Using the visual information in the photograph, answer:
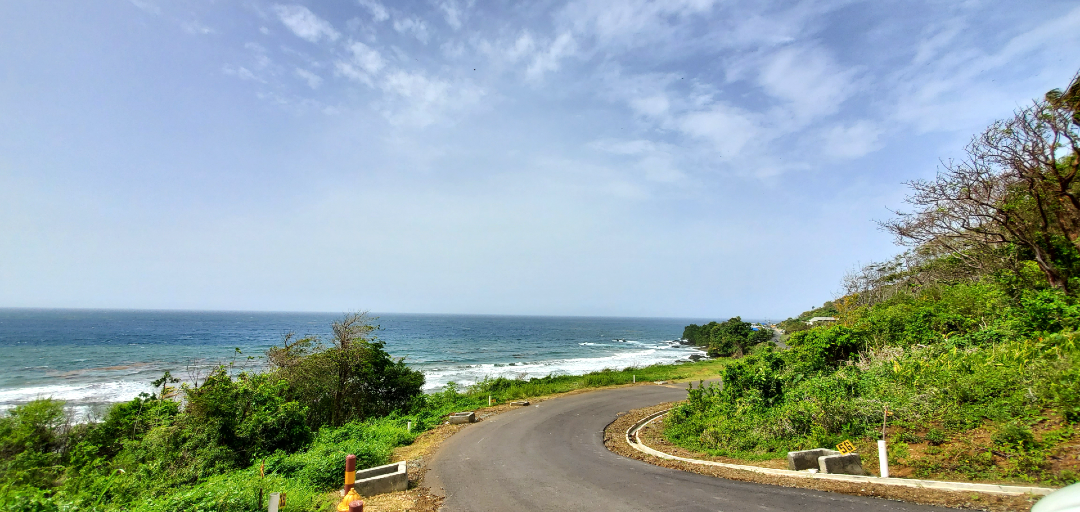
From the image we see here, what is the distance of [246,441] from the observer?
1399 cm

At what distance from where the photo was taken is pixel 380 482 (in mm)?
9398

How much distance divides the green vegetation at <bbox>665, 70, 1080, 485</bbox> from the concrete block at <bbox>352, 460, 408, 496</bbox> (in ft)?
26.9

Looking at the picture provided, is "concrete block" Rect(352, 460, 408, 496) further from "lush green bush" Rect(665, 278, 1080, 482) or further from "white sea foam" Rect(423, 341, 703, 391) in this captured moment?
"white sea foam" Rect(423, 341, 703, 391)

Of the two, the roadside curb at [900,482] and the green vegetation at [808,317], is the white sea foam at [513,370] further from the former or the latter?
the roadside curb at [900,482]

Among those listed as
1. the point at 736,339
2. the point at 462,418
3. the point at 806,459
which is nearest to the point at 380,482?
the point at 806,459

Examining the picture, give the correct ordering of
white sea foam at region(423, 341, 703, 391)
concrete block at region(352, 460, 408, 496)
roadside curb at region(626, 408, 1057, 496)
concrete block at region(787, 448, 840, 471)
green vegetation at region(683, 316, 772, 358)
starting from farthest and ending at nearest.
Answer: green vegetation at region(683, 316, 772, 358) < white sea foam at region(423, 341, 703, 391) < concrete block at region(352, 460, 408, 496) < concrete block at region(787, 448, 840, 471) < roadside curb at region(626, 408, 1057, 496)

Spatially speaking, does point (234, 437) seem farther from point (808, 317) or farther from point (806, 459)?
point (808, 317)

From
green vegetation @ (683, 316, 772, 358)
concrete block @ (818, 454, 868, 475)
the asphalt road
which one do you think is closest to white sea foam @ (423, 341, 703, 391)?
green vegetation @ (683, 316, 772, 358)

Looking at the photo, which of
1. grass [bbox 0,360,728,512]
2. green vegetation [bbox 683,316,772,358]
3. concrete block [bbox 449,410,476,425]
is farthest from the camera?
green vegetation [bbox 683,316,772,358]

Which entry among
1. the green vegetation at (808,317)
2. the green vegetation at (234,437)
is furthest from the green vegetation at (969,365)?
the green vegetation at (808,317)

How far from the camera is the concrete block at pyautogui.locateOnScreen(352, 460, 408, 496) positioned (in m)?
9.17

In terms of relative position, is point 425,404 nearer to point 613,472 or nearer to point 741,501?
point 613,472

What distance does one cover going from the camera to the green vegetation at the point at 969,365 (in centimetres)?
762

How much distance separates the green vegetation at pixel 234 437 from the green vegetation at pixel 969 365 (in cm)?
1068
